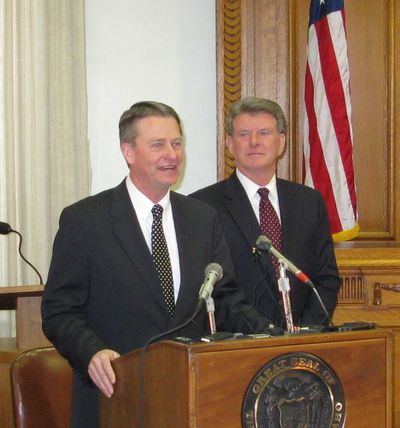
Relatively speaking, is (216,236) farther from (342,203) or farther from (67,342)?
(342,203)

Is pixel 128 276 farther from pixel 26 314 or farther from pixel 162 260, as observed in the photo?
pixel 26 314

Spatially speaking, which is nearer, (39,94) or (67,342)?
(67,342)

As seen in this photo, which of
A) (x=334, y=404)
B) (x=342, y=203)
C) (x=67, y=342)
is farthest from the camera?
(x=342, y=203)

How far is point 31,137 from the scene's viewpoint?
14.5 feet

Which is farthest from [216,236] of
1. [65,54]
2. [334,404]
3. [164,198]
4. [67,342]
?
[65,54]

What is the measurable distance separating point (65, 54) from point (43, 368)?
7.66ft

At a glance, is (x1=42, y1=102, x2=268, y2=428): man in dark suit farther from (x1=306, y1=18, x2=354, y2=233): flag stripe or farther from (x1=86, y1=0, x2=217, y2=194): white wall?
(x1=86, y1=0, x2=217, y2=194): white wall

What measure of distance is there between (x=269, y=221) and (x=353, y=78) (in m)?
1.64

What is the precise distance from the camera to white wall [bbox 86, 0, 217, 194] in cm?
458

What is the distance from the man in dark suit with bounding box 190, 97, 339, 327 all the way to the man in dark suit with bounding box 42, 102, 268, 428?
46cm

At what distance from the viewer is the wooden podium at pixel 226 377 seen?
74.9 inches

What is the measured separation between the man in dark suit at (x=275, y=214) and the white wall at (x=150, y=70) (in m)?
1.27

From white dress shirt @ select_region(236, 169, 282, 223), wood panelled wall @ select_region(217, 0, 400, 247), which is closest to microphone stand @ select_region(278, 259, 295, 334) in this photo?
white dress shirt @ select_region(236, 169, 282, 223)

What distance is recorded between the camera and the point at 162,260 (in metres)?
2.57
